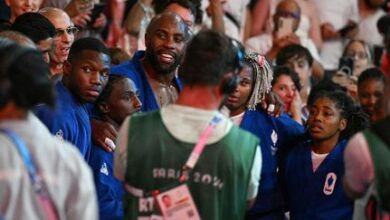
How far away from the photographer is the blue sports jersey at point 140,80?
594 centimetres

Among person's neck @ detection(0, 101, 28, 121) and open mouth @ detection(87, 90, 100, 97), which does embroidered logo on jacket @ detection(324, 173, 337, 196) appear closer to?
open mouth @ detection(87, 90, 100, 97)

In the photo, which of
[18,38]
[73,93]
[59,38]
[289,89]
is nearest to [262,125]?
[73,93]

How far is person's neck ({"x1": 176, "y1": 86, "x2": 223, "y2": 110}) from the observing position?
4.00 meters

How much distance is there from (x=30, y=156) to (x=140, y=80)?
246 cm

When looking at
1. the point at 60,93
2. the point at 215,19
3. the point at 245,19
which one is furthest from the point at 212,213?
the point at 245,19

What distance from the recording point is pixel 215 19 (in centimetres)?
853

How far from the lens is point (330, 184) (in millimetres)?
5594

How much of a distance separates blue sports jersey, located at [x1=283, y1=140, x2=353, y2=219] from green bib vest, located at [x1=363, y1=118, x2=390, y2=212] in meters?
1.66

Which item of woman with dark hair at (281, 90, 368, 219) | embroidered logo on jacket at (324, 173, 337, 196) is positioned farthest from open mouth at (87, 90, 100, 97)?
embroidered logo on jacket at (324, 173, 337, 196)

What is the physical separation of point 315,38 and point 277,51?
107 cm

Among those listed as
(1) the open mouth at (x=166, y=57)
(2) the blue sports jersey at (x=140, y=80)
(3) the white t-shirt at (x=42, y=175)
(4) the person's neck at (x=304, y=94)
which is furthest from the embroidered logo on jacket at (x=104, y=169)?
(4) the person's neck at (x=304, y=94)

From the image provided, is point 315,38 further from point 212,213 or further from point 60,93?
point 212,213

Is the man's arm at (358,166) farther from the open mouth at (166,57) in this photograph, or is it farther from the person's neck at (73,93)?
the open mouth at (166,57)

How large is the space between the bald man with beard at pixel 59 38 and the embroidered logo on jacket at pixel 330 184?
1.60 meters
